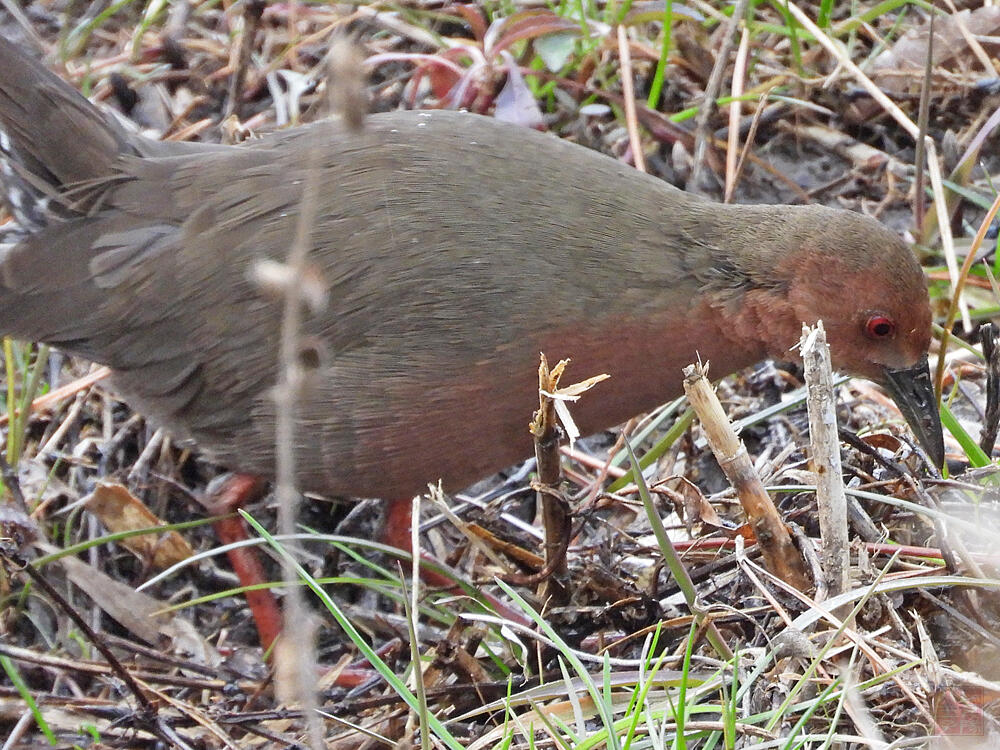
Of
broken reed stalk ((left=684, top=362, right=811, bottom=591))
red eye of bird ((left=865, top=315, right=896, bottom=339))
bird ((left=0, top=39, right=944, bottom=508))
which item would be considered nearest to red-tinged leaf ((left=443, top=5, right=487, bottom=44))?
bird ((left=0, top=39, right=944, bottom=508))

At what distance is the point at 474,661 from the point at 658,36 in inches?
112

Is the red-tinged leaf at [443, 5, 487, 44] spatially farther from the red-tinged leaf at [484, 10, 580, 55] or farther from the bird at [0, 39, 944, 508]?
the bird at [0, 39, 944, 508]

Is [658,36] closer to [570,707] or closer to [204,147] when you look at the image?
[204,147]


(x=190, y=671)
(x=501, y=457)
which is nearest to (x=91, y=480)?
(x=190, y=671)

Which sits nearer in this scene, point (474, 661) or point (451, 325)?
point (474, 661)

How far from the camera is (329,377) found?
9.98 ft

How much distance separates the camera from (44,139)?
3332mm

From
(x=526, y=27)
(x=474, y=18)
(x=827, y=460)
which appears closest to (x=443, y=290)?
(x=827, y=460)

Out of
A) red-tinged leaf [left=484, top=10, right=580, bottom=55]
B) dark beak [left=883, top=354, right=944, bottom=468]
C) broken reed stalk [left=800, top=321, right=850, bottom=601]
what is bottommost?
dark beak [left=883, top=354, right=944, bottom=468]

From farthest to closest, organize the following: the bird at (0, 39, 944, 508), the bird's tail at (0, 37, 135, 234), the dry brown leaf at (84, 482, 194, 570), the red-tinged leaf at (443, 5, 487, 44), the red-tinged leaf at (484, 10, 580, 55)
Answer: the red-tinged leaf at (443, 5, 487, 44) < the red-tinged leaf at (484, 10, 580, 55) < the dry brown leaf at (84, 482, 194, 570) < the bird's tail at (0, 37, 135, 234) < the bird at (0, 39, 944, 508)

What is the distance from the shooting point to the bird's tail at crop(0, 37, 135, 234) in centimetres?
331

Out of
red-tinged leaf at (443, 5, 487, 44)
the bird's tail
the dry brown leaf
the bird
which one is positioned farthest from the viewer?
red-tinged leaf at (443, 5, 487, 44)

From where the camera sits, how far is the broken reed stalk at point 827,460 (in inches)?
81.9

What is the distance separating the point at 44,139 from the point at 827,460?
228 centimetres
